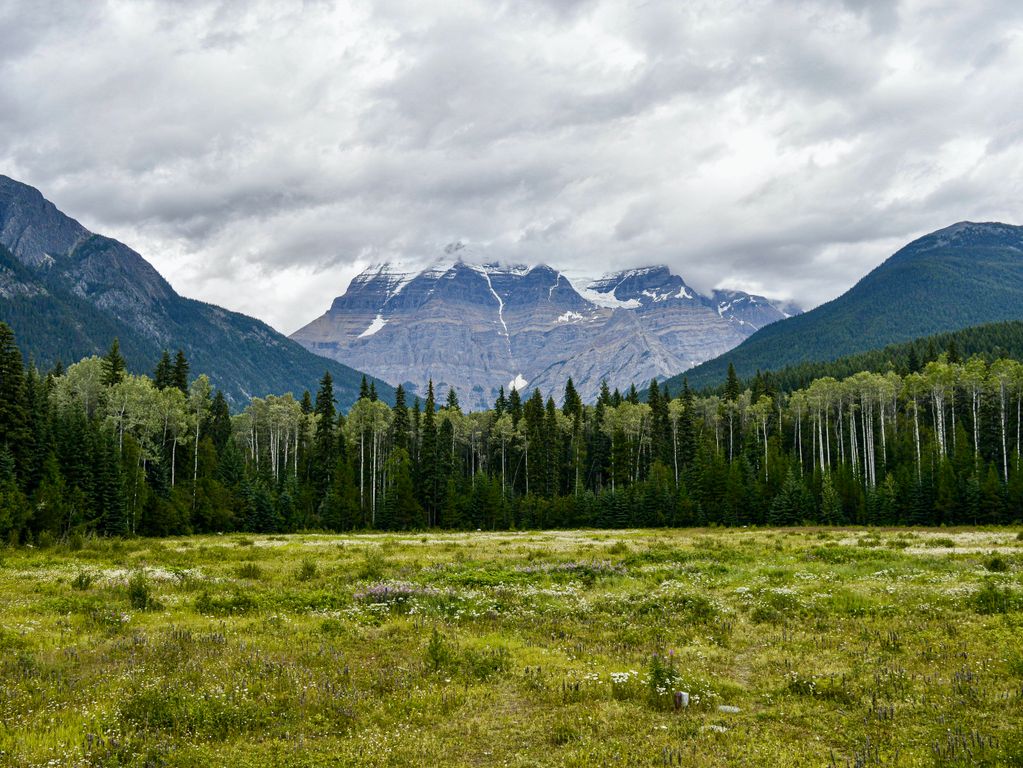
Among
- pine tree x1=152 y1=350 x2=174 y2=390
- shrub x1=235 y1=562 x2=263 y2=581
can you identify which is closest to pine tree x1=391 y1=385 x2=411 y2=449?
pine tree x1=152 y1=350 x2=174 y2=390

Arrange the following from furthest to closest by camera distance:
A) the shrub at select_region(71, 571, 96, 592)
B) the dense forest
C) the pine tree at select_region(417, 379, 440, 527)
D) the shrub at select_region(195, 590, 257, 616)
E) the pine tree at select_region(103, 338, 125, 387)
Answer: the pine tree at select_region(417, 379, 440, 527), the pine tree at select_region(103, 338, 125, 387), the dense forest, the shrub at select_region(71, 571, 96, 592), the shrub at select_region(195, 590, 257, 616)

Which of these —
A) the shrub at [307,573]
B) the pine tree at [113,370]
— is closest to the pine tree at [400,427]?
the pine tree at [113,370]

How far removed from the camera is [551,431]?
391 ft

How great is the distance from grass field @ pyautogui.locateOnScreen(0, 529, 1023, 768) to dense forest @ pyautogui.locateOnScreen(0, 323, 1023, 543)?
41.4m

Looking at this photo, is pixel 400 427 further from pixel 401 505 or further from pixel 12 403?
pixel 12 403

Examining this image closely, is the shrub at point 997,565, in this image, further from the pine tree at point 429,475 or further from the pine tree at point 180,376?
the pine tree at point 180,376

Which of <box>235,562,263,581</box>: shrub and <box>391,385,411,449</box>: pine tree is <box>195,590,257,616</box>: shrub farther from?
<box>391,385,411,449</box>: pine tree

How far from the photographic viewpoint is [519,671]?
14.7m

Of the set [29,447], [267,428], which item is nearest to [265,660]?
[29,447]

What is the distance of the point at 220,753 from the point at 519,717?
17.0ft

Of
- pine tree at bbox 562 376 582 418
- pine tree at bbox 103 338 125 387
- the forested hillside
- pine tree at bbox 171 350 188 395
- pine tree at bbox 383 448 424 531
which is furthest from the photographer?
the forested hillside

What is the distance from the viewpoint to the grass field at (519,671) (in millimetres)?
10430

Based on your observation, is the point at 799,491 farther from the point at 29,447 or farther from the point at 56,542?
the point at 29,447

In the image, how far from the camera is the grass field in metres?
10.4
